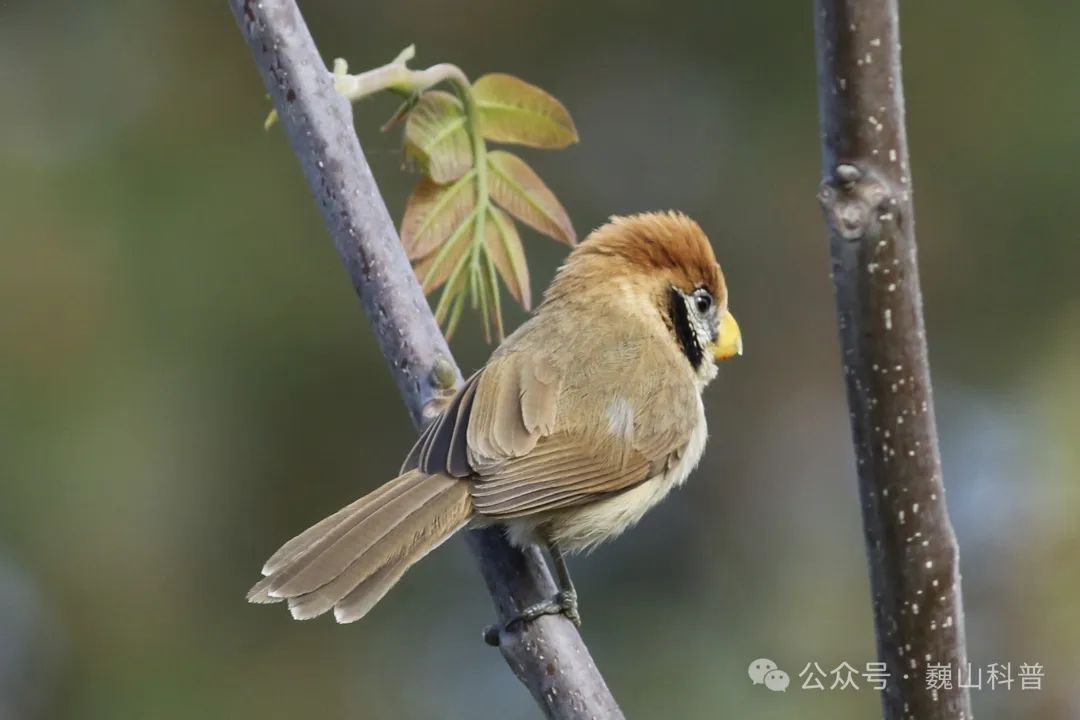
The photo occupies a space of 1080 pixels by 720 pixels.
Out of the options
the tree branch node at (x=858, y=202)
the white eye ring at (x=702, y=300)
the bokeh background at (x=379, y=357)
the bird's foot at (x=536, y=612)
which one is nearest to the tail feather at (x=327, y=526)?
the bird's foot at (x=536, y=612)

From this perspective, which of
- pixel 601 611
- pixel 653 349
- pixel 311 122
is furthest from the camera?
pixel 601 611

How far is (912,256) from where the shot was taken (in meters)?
1.56

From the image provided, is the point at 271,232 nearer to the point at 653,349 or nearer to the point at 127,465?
the point at 127,465

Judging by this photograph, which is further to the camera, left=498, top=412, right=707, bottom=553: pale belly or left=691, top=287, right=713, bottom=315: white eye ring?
left=691, top=287, right=713, bottom=315: white eye ring

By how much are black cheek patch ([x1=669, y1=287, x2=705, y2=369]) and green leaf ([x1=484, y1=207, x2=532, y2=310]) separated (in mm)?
933

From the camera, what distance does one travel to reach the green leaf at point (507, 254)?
291cm

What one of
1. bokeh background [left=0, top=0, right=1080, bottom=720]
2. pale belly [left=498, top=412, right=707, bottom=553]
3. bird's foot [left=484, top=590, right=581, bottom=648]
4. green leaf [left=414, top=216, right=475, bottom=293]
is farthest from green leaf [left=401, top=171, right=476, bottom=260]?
bokeh background [left=0, top=0, right=1080, bottom=720]

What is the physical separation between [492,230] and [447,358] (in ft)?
0.99

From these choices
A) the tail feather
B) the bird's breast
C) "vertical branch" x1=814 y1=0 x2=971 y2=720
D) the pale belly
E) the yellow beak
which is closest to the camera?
"vertical branch" x1=814 y1=0 x2=971 y2=720

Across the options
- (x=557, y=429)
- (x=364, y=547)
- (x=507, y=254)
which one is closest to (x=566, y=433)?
(x=557, y=429)

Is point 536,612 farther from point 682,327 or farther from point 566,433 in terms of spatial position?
point 682,327

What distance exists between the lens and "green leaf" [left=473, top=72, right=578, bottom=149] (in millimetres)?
2996

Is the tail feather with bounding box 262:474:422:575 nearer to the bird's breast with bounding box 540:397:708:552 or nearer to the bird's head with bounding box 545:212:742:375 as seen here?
the bird's breast with bounding box 540:397:708:552

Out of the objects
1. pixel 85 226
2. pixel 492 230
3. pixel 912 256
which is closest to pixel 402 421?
pixel 85 226
